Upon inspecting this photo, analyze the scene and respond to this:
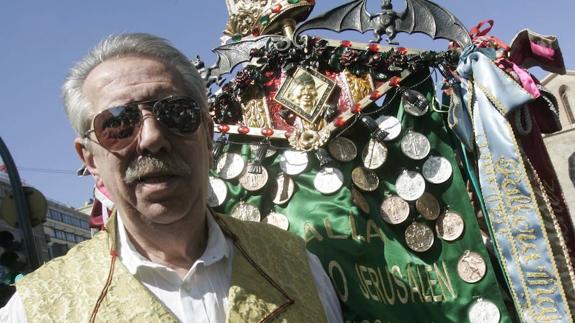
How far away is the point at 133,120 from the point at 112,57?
267 mm

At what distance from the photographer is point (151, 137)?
5.85 feet

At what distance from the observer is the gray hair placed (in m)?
1.92

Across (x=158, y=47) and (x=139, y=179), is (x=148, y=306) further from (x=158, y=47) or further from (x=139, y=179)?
(x=158, y=47)

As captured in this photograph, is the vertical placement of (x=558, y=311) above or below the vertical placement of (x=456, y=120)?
below

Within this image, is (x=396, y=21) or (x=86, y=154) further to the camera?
(x=396, y=21)

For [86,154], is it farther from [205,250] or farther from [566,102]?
[566,102]

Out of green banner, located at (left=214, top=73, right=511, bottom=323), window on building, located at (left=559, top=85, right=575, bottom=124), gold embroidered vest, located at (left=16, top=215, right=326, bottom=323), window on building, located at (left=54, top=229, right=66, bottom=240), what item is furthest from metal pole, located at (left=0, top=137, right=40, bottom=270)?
window on building, located at (left=54, top=229, right=66, bottom=240)

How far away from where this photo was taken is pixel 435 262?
3203 mm

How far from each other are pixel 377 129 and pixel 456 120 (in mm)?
432

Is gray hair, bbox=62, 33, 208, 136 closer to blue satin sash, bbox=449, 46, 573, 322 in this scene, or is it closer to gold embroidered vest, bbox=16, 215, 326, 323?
gold embroidered vest, bbox=16, 215, 326, 323

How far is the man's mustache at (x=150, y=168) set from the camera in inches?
69.4

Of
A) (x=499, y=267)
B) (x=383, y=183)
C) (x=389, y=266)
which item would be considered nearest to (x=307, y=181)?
(x=383, y=183)

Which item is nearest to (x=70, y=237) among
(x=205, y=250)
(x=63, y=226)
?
(x=63, y=226)

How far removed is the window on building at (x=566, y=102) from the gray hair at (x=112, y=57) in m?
16.8
